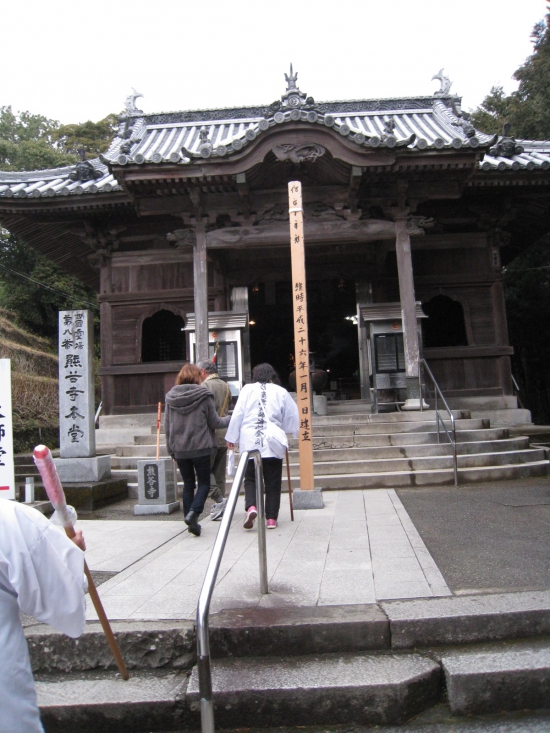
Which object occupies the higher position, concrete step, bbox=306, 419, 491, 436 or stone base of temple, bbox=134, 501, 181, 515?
concrete step, bbox=306, 419, 491, 436

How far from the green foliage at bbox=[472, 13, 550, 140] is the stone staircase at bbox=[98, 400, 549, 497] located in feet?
25.4

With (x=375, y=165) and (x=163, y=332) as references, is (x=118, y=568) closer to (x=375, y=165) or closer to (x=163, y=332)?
(x=375, y=165)

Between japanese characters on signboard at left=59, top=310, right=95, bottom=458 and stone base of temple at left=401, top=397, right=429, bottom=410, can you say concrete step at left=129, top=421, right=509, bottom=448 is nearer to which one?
stone base of temple at left=401, top=397, right=429, bottom=410

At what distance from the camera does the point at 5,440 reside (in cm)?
587

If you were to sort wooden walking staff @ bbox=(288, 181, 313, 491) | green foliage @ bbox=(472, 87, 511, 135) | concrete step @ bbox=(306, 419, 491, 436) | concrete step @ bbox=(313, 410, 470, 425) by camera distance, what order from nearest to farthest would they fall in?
wooden walking staff @ bbox=(288, 181, 313, 491) → concrete step @ bbox=(306, 419, 491, 436) → concrete step @ bbox=(313, 410, 470, 425) → green foliage @ bbox=(472, 87, 511, 135)

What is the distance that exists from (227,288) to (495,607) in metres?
10.6

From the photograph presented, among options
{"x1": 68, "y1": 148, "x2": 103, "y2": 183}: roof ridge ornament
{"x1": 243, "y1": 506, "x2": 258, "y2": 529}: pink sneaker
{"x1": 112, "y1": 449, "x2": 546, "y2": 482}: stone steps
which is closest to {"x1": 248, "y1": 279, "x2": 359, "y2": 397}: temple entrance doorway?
{"x1": 68, "y1": 148, "x2": 103, "y2": 183}: roof ridge ornament

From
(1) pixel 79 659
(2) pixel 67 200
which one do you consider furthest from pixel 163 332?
(1) pixel 79 659

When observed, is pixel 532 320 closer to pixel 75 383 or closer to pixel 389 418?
pixel 389 418

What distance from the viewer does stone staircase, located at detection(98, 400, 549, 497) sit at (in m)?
8.16

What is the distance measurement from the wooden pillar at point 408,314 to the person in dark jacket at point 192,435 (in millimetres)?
5221

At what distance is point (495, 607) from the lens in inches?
128

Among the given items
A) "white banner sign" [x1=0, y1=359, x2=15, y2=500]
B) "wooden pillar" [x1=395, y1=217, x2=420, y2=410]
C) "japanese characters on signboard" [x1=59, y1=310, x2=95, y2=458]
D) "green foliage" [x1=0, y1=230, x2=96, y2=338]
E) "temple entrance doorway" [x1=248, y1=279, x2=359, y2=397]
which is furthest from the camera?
"green foliage" [x1=0, y1=230, x2=96, y2=338]

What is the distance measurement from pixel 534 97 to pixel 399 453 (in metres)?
12.5
